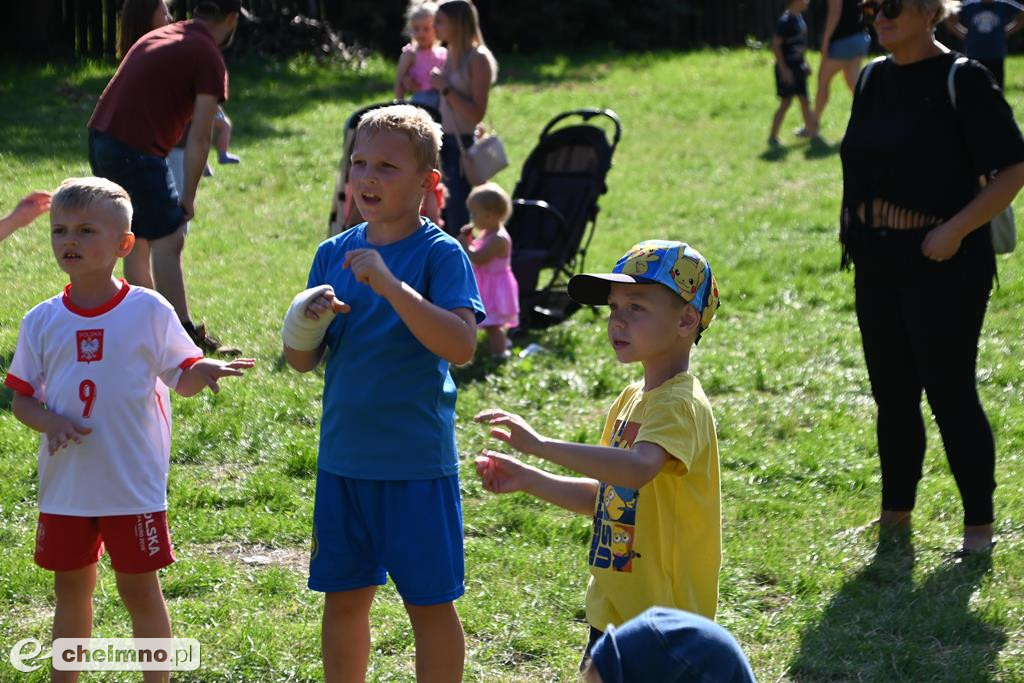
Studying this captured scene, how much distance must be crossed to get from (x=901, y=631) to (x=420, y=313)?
2315 mm

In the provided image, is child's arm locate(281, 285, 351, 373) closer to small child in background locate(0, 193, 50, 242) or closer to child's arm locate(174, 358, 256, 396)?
child's arm locate(174, 358, 256, 396)

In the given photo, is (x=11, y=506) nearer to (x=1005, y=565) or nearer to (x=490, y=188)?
(x=490, y=188)

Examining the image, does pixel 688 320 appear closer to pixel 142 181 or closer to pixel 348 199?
pixel 142 181

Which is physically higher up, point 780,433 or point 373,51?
point 373,51

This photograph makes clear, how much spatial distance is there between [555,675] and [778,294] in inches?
217

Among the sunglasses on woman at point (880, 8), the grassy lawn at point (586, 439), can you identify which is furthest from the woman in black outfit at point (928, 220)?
the grassy lawn at point (586, 439)

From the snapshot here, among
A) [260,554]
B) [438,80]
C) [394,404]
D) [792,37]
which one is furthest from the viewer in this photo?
[792,37]

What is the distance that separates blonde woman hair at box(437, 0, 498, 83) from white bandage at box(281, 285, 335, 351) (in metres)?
5.49

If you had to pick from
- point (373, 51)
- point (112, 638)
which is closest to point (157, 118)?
point (112, 638)

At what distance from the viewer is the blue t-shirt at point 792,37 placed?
1430 centimetres

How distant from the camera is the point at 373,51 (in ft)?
70.9

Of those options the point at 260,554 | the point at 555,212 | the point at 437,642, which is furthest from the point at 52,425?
the point at 555,212

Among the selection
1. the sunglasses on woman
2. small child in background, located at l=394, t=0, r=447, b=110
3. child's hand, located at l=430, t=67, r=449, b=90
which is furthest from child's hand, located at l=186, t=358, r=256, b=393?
small child in background, located at l=394, t=0, r=447, b=110

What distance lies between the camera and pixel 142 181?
709 centimetres
